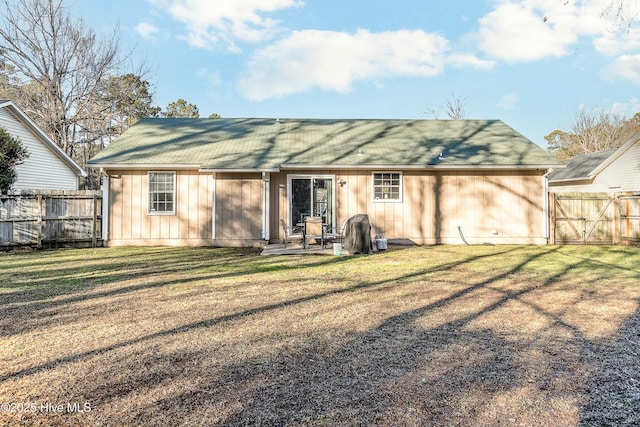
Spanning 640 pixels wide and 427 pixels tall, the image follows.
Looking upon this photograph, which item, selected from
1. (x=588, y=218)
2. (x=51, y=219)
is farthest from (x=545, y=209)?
(x=51, y=219)

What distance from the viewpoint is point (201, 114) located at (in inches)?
1624

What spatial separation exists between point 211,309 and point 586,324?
14.1 ft

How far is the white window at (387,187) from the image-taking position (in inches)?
477

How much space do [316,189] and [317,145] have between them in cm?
195

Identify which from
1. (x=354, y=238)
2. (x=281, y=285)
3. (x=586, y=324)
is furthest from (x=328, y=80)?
(x=586, y=324)

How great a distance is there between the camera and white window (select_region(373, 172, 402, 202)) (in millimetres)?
12117

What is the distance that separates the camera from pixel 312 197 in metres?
11.9

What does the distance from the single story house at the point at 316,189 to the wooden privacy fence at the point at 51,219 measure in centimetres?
47

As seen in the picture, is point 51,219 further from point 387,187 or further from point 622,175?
point 622,175

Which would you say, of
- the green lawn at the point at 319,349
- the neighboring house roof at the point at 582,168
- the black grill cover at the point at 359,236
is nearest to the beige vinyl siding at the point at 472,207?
the black grill cover at the point at 359,236

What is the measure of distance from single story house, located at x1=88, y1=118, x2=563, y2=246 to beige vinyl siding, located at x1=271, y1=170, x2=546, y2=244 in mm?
32

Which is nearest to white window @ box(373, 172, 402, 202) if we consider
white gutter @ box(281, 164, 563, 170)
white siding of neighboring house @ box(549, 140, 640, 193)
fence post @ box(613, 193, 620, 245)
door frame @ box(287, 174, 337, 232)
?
white gutter @ box(281, 164, 563, 170)

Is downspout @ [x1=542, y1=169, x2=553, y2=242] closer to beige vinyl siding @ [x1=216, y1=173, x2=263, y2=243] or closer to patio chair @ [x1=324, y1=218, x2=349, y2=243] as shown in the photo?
patio chair @ [x1=324, y1=218, x2=349, y2=243]

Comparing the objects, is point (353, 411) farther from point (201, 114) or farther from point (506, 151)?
point (201, 114)
